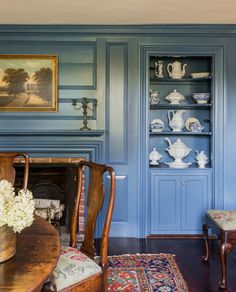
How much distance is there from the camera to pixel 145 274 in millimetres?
2836

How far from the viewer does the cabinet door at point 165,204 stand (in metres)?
3.84

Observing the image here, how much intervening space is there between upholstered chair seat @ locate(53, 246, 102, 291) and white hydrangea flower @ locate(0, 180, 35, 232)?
51 cm

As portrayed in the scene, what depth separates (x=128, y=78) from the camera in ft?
12.6

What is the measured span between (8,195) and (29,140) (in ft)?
8.21

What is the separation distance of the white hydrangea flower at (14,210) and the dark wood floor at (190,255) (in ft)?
5.69

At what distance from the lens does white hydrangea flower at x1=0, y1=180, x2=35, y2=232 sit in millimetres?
1271

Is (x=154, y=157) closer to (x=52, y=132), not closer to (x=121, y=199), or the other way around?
(x=121, y=199)

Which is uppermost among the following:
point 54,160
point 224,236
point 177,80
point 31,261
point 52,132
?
point 177,80

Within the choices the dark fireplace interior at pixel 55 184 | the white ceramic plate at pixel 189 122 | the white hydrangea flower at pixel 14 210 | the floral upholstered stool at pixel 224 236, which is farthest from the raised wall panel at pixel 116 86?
the white hydrangea flower at pixel 14 210

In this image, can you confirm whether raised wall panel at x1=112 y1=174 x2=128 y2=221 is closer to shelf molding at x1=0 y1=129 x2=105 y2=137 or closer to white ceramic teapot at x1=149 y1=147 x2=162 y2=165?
white ceramic teapot at x1=149 y1=147 x2=162 y2=165

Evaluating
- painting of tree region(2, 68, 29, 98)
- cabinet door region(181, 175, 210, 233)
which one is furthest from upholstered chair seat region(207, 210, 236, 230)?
painting of tree region(2, 68, 29, 98)

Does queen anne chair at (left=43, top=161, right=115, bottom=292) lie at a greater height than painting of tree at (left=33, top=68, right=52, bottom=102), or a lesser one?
lesser

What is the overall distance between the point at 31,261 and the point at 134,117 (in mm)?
2712

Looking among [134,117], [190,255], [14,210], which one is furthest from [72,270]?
[134,117]
